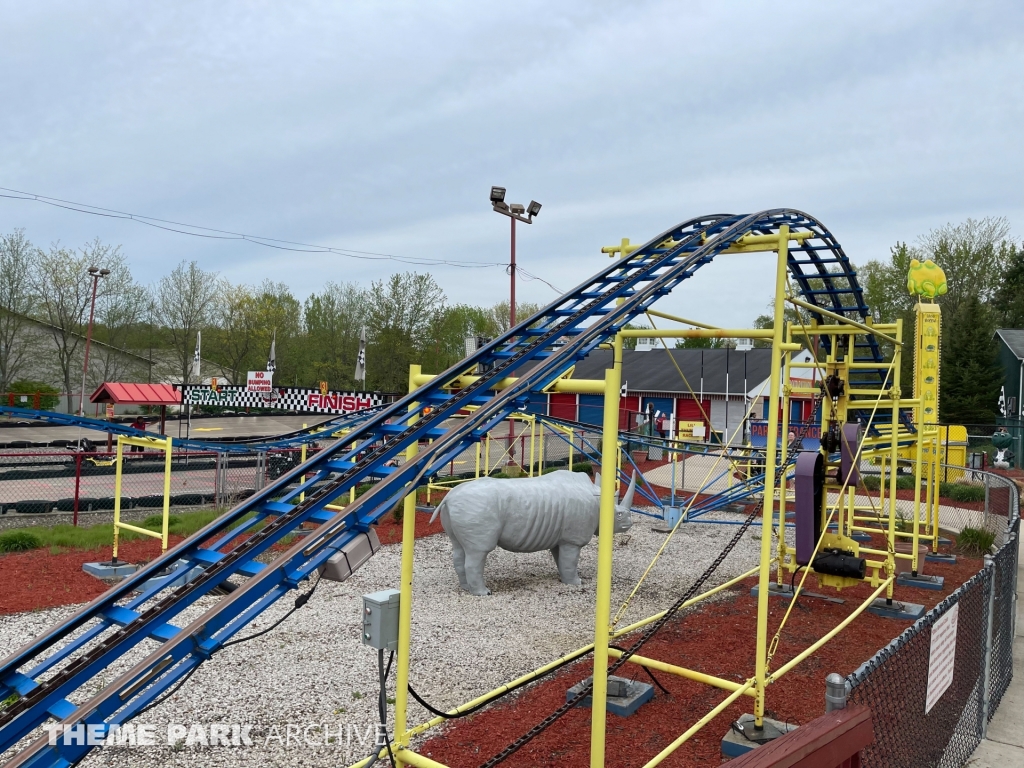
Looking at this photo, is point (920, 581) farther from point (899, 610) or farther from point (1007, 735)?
point (1007, 735)

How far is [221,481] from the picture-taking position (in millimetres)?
15734

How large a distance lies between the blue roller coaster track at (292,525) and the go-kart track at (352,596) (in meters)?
0.01

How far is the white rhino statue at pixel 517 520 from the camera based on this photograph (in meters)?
9.88

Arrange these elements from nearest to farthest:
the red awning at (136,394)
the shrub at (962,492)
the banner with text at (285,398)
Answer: the red awning at (136,394), the shrub at (962,492), the banner with text at (285,398)

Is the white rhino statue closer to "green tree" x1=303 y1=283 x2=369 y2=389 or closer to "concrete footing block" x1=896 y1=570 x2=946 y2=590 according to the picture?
"concrete footing block" x1=896 y1=570 x2=946 y2=590

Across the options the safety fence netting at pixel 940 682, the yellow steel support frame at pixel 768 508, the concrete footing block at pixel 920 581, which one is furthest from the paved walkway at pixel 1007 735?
the concrete footing block at pixel 920 581

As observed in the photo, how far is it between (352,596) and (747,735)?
5.56 m

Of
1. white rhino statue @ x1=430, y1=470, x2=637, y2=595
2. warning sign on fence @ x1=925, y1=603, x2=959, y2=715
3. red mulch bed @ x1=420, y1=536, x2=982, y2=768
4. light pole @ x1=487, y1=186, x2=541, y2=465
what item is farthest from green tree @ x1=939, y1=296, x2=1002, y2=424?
warning sign on fence @ x1=925, y1=603, x2=959, y2=715

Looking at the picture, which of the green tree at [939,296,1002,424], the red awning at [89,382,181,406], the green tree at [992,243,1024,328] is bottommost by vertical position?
the red awning at [89,382,181,406]

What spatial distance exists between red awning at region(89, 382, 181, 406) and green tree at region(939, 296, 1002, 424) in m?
34.9

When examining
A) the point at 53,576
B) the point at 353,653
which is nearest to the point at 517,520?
the point at 353,653

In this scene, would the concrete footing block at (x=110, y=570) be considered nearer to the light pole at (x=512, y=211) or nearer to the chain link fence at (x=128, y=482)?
the chain link fence at (x=128, y=482)

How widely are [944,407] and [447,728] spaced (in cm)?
3936

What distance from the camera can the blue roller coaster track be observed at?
3102mm
